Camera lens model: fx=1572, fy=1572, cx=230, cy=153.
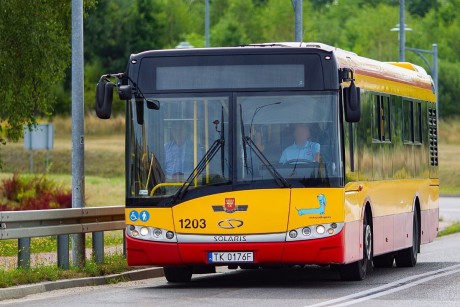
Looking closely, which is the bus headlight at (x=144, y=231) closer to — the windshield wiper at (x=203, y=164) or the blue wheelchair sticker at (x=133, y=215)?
the blue wheelchair sticker at (x=133, y=215)

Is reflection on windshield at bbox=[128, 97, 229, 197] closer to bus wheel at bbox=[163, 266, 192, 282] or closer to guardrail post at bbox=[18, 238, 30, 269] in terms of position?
guardrail post at bbox=[18, 238, 30, 269]

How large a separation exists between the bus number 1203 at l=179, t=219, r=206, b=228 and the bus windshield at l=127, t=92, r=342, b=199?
35 cm

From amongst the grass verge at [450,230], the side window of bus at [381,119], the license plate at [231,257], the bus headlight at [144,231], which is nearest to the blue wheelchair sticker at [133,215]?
the bus headlight at [144,231]

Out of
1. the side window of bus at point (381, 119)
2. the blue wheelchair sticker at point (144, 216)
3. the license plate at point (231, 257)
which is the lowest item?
the license plate at point (231, 257)

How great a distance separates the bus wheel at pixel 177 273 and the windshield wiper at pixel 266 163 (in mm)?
2230

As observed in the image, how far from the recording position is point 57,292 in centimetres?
1822

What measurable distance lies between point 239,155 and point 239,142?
0.50 feet

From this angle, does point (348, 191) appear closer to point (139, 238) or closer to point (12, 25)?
point (139, 238)

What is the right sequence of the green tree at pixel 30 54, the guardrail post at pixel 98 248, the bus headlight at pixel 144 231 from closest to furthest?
1. the bus headlight at pixel 144 231
2. the guardrail post at pixel 98 248
3. the green tree at pixel 30 54

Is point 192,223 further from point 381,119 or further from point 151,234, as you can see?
point 381,119

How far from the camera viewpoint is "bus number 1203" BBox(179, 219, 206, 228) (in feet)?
60.4

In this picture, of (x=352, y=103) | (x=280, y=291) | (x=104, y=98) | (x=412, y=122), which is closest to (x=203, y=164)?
(x=104, y=98)

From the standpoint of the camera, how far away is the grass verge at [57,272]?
18.0 metres

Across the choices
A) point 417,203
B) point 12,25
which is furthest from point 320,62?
point 12,25
